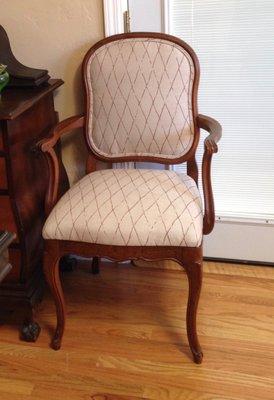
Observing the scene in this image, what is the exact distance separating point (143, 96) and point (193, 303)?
75cm

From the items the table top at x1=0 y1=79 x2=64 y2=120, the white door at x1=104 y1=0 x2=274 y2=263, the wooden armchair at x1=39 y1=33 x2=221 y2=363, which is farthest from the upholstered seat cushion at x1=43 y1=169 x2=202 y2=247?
the white door at x1=104 y1=0 x2=274 y2=263

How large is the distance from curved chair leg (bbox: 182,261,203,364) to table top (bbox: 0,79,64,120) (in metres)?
0.69

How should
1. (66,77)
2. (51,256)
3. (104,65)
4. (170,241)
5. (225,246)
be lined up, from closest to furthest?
(170,241), (51,256), (104,65), (66,77), (225,246)

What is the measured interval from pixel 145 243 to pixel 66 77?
32.2 inches

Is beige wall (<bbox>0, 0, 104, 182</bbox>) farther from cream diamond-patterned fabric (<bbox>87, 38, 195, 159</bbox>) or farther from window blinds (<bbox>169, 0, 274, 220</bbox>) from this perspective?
window blinds (<bbox>169, 0, 274, 220</bbox>)

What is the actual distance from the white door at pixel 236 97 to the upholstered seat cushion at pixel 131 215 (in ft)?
1.39

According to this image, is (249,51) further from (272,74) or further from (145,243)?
(145,243)

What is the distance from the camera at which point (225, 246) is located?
2025 mm

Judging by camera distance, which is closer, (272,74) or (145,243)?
(145,243)

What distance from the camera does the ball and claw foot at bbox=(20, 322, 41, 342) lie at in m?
1.65

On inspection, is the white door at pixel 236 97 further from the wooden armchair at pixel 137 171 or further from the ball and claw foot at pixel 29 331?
the ball and claw foot at pixel 29 331

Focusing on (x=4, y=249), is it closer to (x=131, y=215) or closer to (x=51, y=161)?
(x=131, y=215)

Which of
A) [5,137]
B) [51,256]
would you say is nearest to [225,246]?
[51,256]

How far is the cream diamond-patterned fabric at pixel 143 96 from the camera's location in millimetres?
1654
